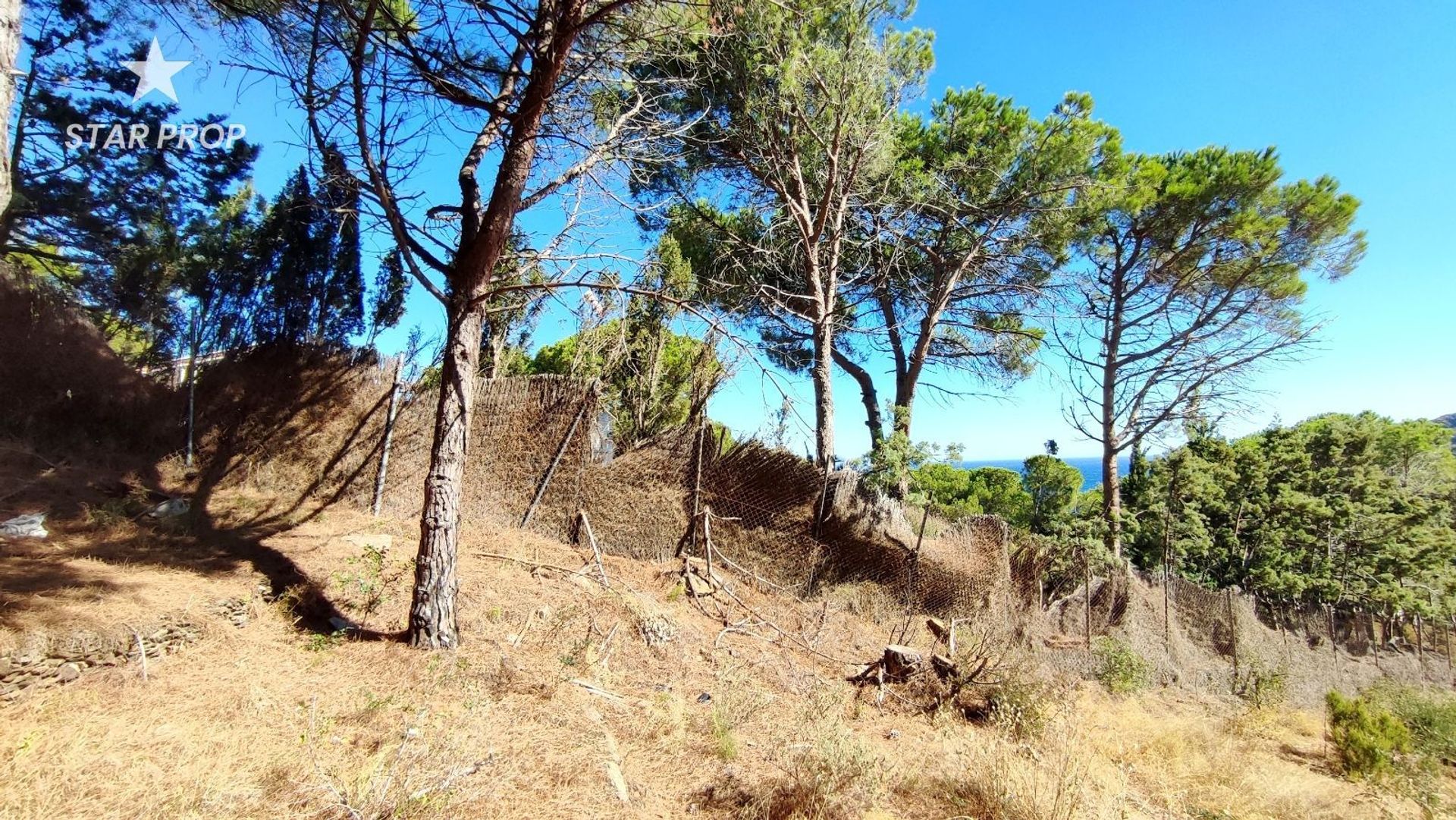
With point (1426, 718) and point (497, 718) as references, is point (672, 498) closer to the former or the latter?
point (497, 718)

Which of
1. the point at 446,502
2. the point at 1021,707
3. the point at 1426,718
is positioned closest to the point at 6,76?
the point at 446,502

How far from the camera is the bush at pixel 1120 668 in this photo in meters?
7.71

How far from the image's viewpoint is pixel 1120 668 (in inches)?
313

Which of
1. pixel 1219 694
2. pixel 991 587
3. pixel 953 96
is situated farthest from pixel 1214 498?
pixel 953 96

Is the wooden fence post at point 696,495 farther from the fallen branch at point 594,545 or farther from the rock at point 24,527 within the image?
the rock at point 24,527

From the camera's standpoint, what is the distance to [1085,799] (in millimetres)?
2943

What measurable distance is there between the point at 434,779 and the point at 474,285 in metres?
3.29

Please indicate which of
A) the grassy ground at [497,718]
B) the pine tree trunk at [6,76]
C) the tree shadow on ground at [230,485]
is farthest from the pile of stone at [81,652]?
the pine tree trunk at [6,76]

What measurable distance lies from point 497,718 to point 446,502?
1582 mm

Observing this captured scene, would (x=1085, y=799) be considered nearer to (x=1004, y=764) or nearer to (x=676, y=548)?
(x=1004, y=764)

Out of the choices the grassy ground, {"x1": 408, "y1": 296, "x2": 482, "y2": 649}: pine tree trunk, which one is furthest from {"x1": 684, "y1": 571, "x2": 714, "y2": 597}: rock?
{"x1": 408, "y1": 296, "x2": 482, "y2": 649}: pine tree trunk

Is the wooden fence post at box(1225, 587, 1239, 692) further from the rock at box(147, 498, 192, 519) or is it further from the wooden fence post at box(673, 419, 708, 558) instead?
the rock at box(147, 498, 192, 519)

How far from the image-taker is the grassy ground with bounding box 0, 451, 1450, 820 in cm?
267

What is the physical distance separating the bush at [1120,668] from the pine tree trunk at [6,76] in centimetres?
1157
